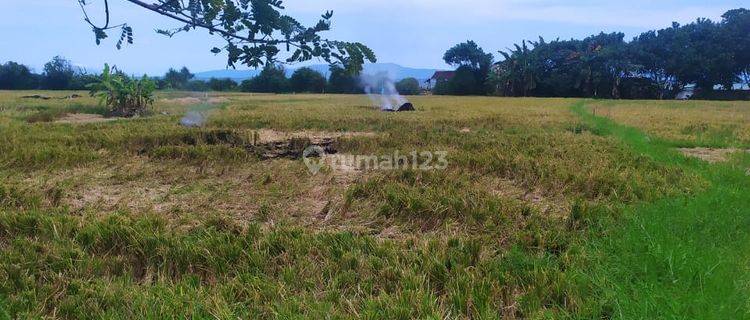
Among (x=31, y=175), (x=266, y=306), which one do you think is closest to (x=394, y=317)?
(x=266, y=306)

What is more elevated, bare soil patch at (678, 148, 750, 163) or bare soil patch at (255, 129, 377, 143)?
bare soil patch at (255, 129, 377, 143)

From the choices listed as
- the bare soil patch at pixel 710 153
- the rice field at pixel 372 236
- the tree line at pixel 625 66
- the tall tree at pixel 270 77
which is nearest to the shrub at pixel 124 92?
the tall tree at pixel 270 77

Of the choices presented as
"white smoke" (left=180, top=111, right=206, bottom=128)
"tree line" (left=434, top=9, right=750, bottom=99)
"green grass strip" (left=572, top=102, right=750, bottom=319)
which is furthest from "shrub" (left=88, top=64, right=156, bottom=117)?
"tree line" (left=434, top=9, right=750, bottom=99)

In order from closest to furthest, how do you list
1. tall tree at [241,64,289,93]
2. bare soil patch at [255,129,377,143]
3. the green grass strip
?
1. tall tree at [241,64,289,93]
2. the green grass strip
3. bare soil patch at [255,129,377,143]

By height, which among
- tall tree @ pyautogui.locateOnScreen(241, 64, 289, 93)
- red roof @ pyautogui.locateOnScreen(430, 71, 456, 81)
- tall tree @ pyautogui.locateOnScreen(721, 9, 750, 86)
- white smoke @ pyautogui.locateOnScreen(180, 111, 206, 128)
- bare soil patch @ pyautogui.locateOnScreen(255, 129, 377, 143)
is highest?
tall tree @ pyautogui.locateOnScreen(721, 9, 750, 86)

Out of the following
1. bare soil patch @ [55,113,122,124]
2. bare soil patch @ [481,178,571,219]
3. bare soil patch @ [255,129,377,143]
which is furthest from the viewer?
bare soil patch @ [55,113,122,124]

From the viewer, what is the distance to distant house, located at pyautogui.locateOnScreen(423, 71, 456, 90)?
4807cm

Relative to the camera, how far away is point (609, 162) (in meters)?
6.33

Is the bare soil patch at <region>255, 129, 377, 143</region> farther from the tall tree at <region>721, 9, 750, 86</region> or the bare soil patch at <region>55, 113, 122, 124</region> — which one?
the tall tree at <region>721, 9, 750, 86</region>

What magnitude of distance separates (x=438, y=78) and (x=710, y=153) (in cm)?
4525

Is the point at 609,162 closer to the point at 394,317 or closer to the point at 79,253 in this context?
the point at 394,317

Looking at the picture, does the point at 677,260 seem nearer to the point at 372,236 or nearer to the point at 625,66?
the point at 372,236

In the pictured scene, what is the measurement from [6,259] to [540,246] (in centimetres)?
321

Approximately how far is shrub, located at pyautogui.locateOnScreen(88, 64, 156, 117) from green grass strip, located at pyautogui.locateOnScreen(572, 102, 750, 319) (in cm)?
1513
